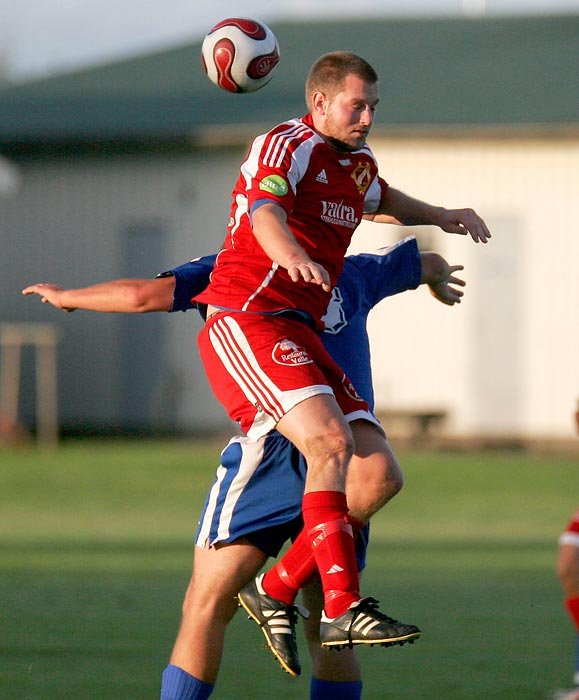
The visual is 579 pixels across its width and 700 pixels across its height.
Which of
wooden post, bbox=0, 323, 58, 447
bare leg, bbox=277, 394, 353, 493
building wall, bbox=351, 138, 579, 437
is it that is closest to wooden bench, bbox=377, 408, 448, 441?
building wall, bbox=351, 138, 579, 437

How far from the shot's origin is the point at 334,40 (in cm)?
3022

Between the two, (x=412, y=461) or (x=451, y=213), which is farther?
(x=412, y=461)

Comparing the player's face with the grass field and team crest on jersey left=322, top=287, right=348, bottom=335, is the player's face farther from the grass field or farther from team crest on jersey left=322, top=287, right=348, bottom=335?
the grass field

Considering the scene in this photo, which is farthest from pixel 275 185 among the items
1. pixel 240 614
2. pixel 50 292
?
pixel 240 614

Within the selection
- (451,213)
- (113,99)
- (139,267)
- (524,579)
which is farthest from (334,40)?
(451,213)

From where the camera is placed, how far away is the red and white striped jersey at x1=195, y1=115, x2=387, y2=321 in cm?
538

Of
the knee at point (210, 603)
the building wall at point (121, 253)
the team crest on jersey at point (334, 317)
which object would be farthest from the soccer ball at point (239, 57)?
the building wall at point (121, 253)

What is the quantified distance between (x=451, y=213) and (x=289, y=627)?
1718mm

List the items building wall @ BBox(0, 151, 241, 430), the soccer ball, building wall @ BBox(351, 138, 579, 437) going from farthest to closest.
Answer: building wall @ BBox(0, 151, 241, 430)
building wall @ BBox(351, 138, 579, 437)
the soccer ball

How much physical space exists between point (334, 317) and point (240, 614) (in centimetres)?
509

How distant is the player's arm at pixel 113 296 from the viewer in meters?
5.69

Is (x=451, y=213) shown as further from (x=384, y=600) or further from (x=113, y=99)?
(x=113, y=99)

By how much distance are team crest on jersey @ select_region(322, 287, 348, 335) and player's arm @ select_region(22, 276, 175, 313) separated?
662 millimetres

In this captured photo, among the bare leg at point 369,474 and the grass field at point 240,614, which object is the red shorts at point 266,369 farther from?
the grass field at point 240,614
